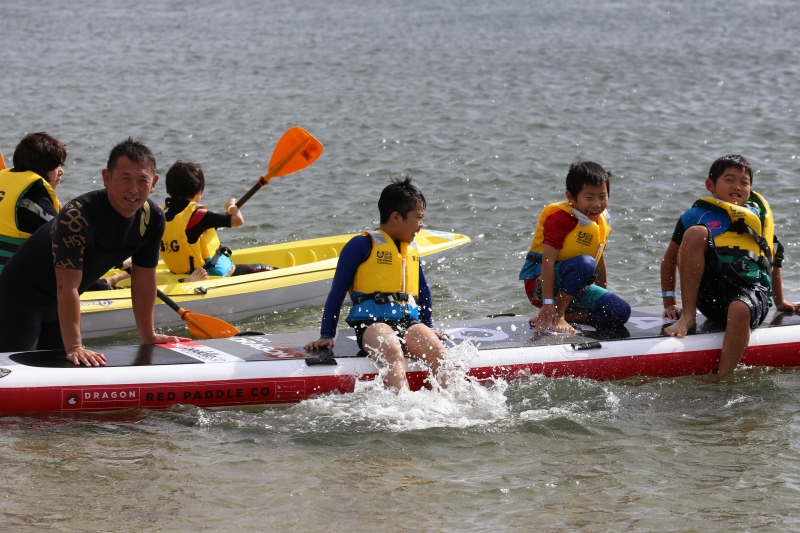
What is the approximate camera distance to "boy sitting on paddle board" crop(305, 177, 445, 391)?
4707 mm

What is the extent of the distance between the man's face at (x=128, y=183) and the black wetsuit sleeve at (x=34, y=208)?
132 centimetres

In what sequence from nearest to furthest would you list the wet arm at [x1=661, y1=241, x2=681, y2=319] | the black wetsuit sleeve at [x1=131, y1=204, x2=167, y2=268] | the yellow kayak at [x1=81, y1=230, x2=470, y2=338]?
the black wetsuit sleeve at [x1=131, y1=204, x2=167, y2=268] < the wet arm at [x1=661, y1=241, x2=681, y2=319] < the yellow kayak at [x1=81, y1=230, x2=470, y2=338]

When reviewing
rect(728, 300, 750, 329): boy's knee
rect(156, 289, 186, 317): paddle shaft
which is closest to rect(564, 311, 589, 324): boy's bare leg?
rect(728, 300, 750, 329): boy's knee

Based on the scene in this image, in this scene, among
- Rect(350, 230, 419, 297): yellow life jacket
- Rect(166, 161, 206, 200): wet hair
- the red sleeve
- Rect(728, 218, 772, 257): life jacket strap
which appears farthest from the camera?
Rect(166, 161, 206, 200): wet hair

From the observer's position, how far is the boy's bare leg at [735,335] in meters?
5.11

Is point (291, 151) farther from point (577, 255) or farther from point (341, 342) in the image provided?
point (577, 255)

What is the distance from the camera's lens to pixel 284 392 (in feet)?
15.3

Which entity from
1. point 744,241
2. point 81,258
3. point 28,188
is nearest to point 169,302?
point 28,188

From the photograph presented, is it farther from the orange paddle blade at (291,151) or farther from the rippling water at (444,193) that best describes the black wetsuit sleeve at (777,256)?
the orange paddle blade at (291,151)

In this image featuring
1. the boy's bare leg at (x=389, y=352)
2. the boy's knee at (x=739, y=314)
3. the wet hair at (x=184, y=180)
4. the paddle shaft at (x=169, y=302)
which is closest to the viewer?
the boy's bare leg at (x=389, y=352)

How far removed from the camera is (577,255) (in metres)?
5.38

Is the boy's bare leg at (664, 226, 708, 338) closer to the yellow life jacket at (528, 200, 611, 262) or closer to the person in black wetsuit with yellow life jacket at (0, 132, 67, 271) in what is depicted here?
the yellow life jacket at (528, 200, 611, 262)

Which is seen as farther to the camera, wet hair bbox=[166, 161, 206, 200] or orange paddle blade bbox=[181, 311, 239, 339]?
wet hair bbox=[166, 161, 206, 200]

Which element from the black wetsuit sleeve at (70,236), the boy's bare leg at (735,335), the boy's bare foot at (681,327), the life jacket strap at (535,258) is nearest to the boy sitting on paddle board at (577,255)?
the life jacket strap at (535,258)
